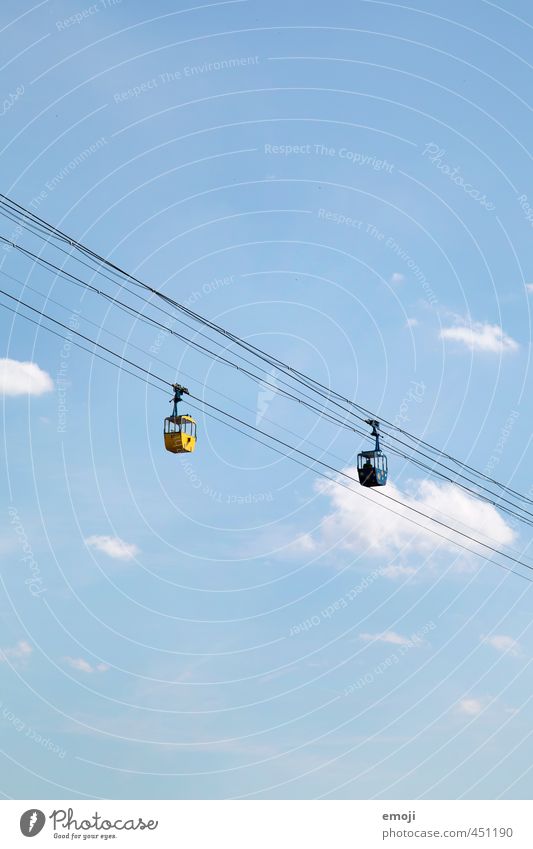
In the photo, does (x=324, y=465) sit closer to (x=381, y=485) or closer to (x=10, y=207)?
Result: (x=381, y=485)

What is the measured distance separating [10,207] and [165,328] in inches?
275

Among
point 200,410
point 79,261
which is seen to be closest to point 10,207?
point 79,261

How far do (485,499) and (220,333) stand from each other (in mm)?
18476

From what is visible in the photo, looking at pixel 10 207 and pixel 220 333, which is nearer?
pixel 10 207

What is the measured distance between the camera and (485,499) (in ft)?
170

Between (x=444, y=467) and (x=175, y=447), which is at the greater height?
(x=444, y=467)

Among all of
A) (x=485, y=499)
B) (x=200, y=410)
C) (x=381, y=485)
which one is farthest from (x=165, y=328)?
(x=485, y=499)

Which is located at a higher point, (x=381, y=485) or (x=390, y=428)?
(x=390, y=428)

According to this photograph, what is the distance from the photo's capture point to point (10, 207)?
33.5 metres

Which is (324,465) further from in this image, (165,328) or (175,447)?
(165,328)
